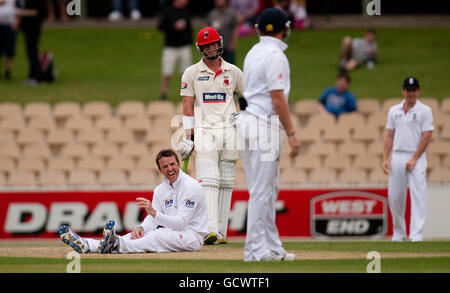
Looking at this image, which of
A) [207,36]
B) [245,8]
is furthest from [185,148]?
[245,8]

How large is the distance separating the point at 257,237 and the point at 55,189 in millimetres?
7704

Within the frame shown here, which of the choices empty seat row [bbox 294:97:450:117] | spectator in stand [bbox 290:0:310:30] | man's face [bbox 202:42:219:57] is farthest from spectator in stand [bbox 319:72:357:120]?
man's face [bbox 202:42:219:57]

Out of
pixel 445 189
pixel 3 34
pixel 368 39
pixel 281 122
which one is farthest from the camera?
pixel 368 39

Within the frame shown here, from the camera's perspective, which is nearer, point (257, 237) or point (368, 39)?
point (257, 237)

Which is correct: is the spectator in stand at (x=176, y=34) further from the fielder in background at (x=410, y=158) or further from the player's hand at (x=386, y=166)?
the player's hand at (x=386, y=166)

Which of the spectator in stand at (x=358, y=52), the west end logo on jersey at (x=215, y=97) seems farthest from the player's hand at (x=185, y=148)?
the spectator in stand at (x=358, y=52)

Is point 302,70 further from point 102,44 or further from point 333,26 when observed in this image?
point 102,44

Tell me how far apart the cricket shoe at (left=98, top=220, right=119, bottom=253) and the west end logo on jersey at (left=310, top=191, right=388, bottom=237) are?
6.13 meters

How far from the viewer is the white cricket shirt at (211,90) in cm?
959

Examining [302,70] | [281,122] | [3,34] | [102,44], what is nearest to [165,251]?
[281,122]

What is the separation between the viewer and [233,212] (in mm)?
14328

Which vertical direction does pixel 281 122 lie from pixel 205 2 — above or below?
below

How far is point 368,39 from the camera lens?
66.1 feet
